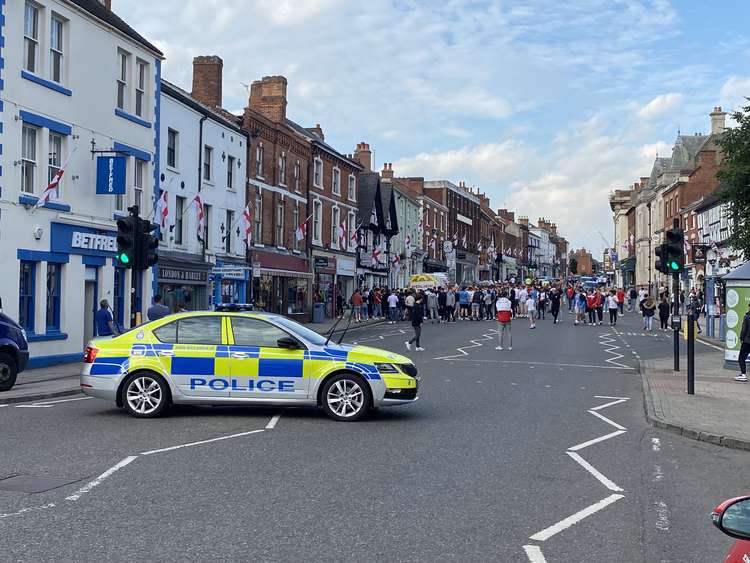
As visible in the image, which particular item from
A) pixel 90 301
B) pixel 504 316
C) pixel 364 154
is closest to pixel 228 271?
pixel 90 301

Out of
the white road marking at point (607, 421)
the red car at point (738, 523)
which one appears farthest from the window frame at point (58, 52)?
the red car at point (738, 523)

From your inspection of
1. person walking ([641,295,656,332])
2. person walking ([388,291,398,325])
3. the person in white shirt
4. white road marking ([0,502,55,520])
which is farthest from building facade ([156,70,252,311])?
white road marking ([0,502,55,520])

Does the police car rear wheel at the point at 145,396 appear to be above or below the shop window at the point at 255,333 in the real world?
below

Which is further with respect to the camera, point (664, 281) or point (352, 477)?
point (664, 281)

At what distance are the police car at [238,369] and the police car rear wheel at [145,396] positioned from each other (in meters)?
0.01

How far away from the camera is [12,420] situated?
11125 mm

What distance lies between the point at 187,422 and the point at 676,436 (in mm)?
6527

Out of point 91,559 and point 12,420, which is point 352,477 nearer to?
point 91,559

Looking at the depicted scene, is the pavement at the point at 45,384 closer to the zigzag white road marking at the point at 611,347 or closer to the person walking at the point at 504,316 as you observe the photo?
the zigzag white road marking at the point at 611,347

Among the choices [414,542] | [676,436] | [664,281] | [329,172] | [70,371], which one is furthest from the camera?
[664,281]

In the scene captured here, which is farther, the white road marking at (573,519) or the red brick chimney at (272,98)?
the red brick chimney at (272,98)

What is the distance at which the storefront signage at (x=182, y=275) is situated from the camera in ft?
91.1

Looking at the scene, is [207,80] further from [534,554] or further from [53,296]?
[534,554]

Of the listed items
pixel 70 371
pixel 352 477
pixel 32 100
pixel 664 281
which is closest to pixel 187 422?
pixel 352 477
